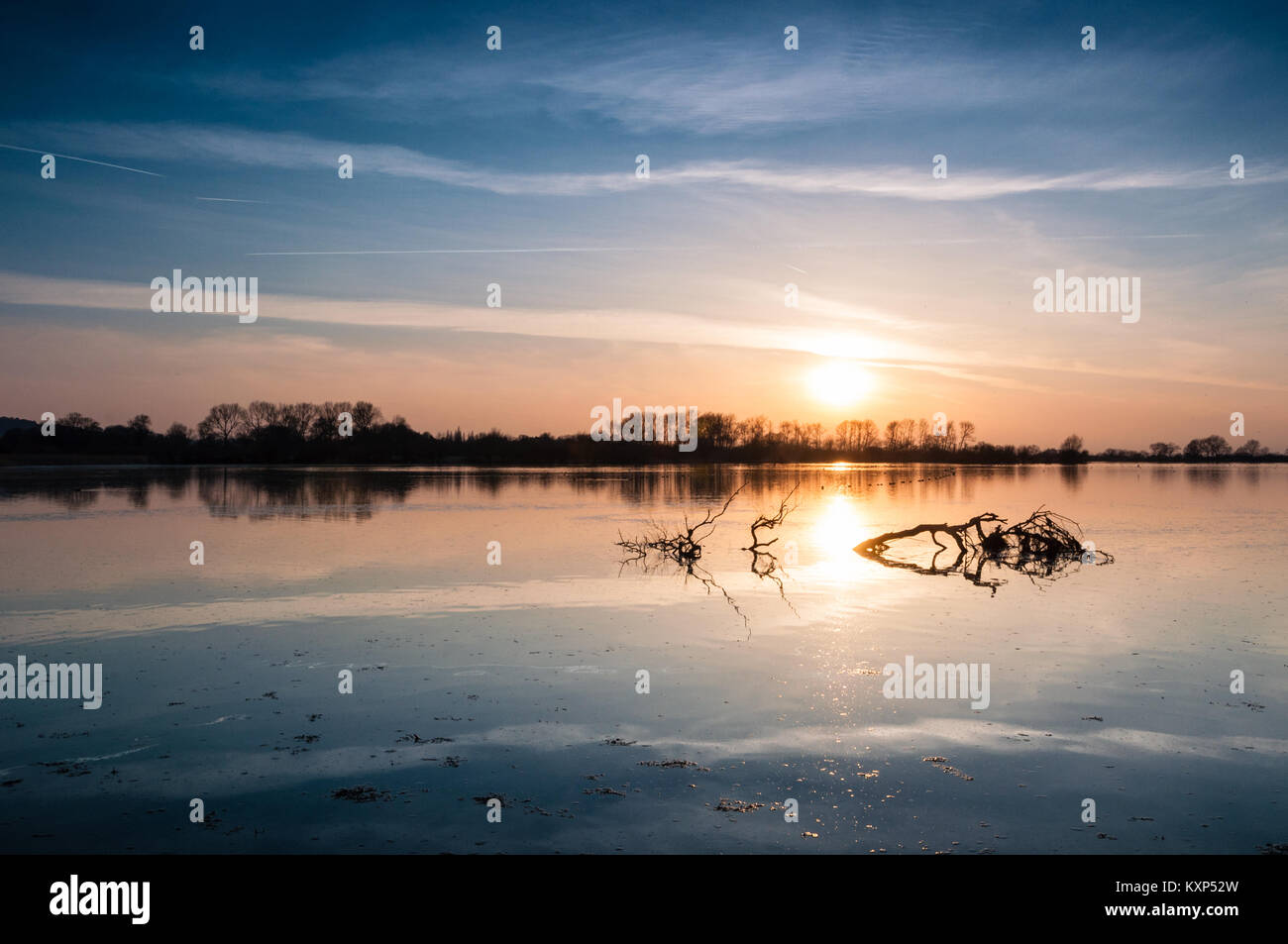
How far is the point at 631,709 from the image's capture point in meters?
11.3

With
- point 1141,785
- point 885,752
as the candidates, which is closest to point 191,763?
point 885,752

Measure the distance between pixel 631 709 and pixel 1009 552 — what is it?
2254 cm

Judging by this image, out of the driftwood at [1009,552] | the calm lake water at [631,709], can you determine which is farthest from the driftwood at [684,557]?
the driftwood at [1009,552]

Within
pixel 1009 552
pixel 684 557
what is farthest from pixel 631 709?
pixel 1009 552

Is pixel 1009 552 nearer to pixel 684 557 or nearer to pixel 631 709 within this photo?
pixel 684 557

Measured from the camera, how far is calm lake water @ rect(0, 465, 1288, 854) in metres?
7.79

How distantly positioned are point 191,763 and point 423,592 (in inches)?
444

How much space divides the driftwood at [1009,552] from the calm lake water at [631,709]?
1.04 meters

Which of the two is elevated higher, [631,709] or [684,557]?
[684,557]

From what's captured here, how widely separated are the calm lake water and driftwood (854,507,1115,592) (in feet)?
3.40

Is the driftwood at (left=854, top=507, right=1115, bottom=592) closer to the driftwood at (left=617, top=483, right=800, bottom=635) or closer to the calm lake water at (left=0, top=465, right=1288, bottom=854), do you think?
the calm lake water at (left=0, top=465, right=1288, bottom=854)

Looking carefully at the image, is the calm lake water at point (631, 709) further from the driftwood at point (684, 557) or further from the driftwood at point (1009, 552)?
the driftwood at point (1009, 552)

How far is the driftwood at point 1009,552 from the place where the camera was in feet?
84.8
